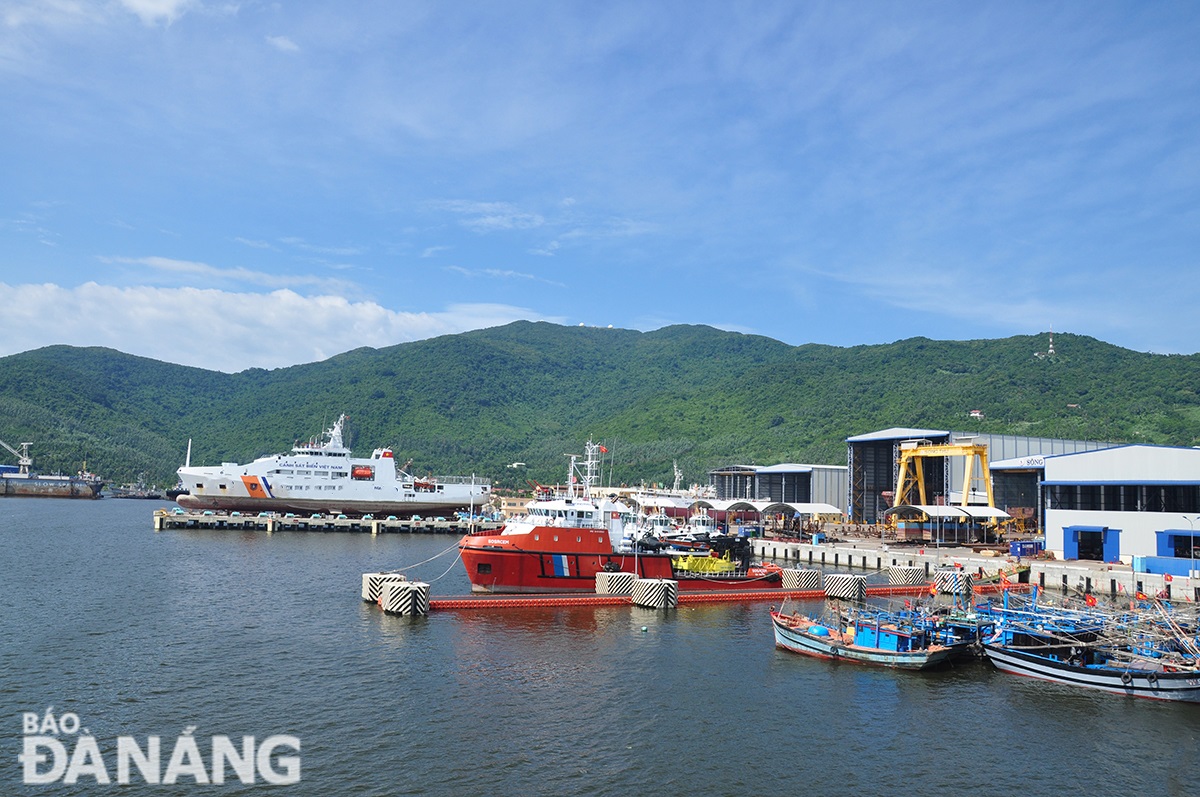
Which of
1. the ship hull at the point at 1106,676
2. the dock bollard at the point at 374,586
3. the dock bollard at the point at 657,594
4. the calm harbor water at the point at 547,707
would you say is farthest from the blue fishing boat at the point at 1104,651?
the dock bollard at the point at 374,586

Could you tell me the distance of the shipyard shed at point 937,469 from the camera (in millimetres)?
66438

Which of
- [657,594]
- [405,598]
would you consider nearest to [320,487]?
[405,598]

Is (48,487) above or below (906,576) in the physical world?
above

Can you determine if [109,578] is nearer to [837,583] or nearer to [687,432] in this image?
[837,583]

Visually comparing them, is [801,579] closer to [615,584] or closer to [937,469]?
[615,584]

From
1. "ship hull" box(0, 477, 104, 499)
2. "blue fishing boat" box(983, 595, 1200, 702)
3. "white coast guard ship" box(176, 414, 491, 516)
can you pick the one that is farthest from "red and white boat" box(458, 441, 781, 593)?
"ship hull" box(0, 477, 104, 499)

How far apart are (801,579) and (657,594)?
9975 mm

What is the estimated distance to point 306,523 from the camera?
76062 millimetres

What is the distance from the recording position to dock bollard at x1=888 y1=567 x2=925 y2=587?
44031 mm

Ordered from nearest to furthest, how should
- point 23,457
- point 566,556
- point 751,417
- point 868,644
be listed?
1. point 868,644
2. point 566,556
3. point 23,457
4. point 751,417

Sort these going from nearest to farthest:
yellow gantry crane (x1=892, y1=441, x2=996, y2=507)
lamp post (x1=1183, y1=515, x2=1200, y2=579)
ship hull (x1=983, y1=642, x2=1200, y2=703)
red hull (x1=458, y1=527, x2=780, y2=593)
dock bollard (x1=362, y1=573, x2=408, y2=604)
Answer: ship hull (x1=983, y1=642, x2=1200, y2=703)
dock bollard (x1=362, y1=573, x2=408, y2=604)
red hull (x1=458, y1=527, x2=780, y2=593)
lamp post (x1=1183, y1=515, x2=1200, y2=579)
yellow gantry crane (x1=892, y1=441, x2=996, y2=507)

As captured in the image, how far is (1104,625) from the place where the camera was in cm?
2544

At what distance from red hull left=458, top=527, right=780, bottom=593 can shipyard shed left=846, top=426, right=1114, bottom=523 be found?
3751 cm

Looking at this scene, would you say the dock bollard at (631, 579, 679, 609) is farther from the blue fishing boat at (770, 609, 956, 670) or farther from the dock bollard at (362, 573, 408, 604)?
the dock bollard at (362, 573, 408, 604)
